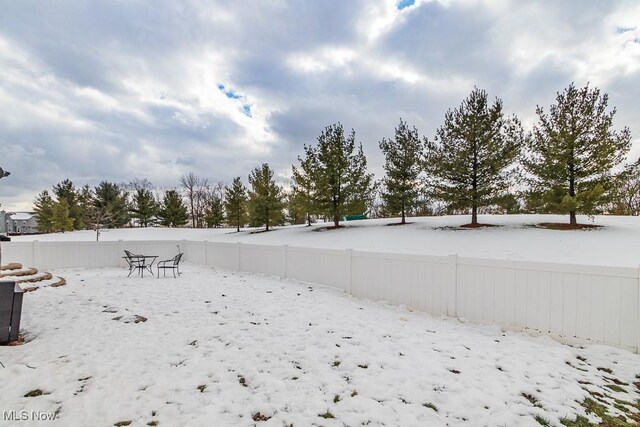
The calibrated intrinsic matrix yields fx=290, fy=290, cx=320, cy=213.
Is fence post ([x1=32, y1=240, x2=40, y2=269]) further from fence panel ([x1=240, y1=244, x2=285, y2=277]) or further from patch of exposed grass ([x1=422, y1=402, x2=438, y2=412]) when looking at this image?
patch of exposed grass ([x1=422, y1=402, x2=438, y2=412])

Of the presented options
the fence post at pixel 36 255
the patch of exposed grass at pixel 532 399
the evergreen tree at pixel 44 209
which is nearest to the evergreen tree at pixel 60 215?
the evergreen tree at pixel 44 209

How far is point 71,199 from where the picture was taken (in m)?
31.4

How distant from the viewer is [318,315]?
4.85 m

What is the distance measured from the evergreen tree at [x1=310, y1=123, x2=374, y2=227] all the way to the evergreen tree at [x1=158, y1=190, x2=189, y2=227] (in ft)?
70.1

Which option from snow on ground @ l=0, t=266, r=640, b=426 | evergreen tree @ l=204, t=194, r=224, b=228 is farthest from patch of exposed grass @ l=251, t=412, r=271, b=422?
evergreen tree @ l=204, t=194, r=224, b=228

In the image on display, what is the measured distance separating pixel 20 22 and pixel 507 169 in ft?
60.6

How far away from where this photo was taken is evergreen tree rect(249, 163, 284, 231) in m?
21.9

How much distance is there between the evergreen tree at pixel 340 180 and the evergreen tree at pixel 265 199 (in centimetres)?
462

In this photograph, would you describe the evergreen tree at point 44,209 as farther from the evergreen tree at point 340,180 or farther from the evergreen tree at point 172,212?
the evergreen tree at point 340,180

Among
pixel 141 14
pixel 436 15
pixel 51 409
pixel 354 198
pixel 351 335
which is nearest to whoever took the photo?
pixel 51 409

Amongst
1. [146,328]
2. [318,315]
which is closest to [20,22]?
[146,328]

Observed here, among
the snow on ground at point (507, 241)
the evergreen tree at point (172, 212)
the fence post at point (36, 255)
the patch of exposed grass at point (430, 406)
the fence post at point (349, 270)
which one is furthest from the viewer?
the evergreen tree at point (172, 212)

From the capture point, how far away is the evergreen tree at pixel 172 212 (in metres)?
32.7

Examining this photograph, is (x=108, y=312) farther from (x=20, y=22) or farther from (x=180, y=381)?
(x=20, y=22)
